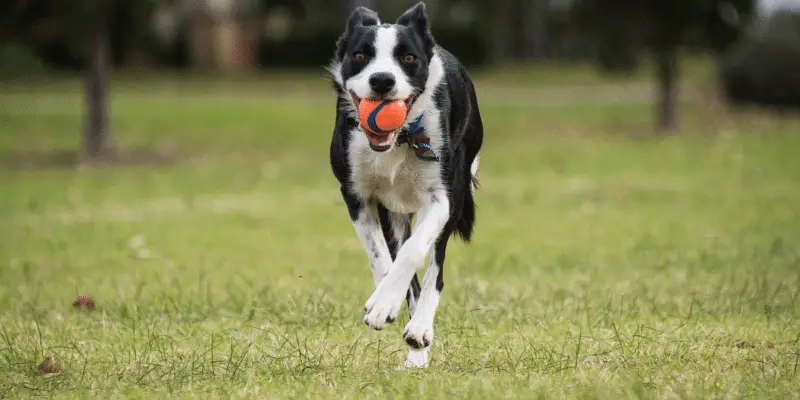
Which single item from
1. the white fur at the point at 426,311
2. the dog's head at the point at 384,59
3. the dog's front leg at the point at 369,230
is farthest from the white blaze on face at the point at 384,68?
the white fur at the point at 426,311

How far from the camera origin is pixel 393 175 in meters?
5.38

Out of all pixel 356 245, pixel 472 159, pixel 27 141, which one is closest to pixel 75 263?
pixel 356 245

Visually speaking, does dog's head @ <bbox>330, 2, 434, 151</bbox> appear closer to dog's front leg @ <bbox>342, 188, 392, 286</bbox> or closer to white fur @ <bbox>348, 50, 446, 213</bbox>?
white fur @ <bbox>348, 50, 446, 213</bbox>

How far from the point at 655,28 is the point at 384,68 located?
17117mm

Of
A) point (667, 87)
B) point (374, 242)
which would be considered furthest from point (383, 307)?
point (667, 87)

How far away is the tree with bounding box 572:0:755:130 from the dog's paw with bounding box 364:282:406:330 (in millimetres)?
17280

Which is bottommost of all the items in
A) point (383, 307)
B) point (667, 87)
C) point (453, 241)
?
point (667, 87)

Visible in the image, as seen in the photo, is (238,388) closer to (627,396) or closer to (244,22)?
(627,396)

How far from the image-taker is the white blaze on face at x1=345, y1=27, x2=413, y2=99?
5125 mm

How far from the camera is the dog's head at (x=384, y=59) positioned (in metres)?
5.11

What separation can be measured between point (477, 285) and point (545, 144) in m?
13.4

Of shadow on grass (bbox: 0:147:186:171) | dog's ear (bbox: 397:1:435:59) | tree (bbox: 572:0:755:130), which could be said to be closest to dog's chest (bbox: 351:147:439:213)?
dog's ear (bbox: 397:1:435:59)

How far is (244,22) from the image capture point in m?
37.9

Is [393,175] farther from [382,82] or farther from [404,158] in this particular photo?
[382,82]
